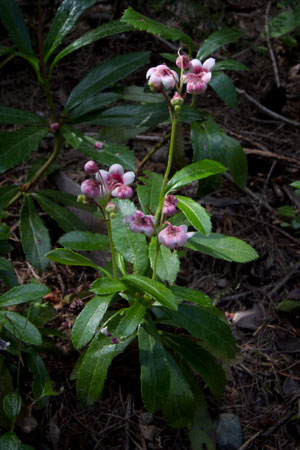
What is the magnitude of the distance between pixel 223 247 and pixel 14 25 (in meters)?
1.39

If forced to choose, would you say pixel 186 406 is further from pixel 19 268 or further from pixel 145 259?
pixel 19 268

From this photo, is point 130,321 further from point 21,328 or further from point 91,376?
point 21,328

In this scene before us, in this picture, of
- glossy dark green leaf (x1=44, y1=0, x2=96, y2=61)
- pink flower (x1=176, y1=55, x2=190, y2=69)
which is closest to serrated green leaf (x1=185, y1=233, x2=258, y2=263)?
pink flower (x1=176, y1=55, x2=190, y2=69)

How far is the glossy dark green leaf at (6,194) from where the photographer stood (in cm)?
190

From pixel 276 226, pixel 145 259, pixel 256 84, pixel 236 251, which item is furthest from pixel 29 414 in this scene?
pixel 256 84

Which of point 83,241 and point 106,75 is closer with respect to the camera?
point 83,241

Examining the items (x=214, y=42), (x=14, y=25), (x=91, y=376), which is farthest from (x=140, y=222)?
(x=14, y=25)

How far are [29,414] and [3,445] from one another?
0.23m

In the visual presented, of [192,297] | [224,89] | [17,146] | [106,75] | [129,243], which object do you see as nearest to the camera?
[192,297]

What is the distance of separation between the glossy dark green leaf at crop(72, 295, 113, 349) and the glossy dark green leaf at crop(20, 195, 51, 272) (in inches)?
17.9

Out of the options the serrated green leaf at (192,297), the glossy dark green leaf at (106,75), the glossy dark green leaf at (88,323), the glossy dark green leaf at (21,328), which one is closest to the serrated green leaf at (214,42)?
the glossy dark green leaf at (106,75)

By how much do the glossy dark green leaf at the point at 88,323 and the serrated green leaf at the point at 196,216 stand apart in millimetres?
399

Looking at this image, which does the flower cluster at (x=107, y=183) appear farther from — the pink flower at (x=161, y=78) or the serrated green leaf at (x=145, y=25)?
the serrated green leaf at (x=145, y=25)

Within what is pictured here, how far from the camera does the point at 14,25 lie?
6.15 ft
